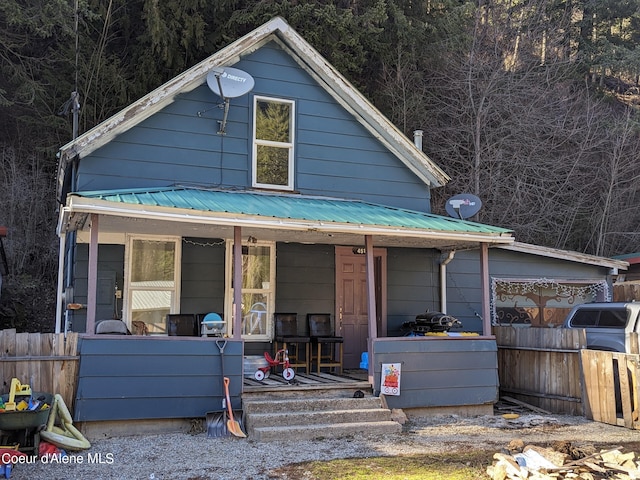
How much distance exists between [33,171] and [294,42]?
9.83 metres

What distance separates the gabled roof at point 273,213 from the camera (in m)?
7.53

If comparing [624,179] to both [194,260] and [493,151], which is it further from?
[194,260]

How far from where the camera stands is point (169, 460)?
645 centimetres

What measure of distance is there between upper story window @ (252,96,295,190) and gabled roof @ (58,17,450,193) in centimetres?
81

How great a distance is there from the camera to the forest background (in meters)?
16.1

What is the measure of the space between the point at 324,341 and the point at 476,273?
11.6 feet

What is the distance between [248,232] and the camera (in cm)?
957

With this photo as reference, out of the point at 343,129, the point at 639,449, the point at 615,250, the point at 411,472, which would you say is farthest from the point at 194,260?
the point at 615,250

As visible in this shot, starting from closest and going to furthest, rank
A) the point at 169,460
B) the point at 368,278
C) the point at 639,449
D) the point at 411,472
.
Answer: the point at 411,472
the point at 169,460
the point at 639,449
the point at 368,278

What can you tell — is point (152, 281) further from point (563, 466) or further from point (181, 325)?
point (563, 466)

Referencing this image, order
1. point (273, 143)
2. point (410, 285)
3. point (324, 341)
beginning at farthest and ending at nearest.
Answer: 1. point (410, 285)
2. point (273, 143)
3. point (324, 341)

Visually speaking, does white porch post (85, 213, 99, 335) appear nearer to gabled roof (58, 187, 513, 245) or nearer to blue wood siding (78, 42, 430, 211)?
gabled roof (58, 187, 513, 245)

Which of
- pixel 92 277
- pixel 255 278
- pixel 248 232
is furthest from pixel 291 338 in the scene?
pixel 92 277

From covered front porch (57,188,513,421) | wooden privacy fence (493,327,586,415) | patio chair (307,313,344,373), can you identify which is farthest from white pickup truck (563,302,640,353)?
patio chair (307,313,344,373)
